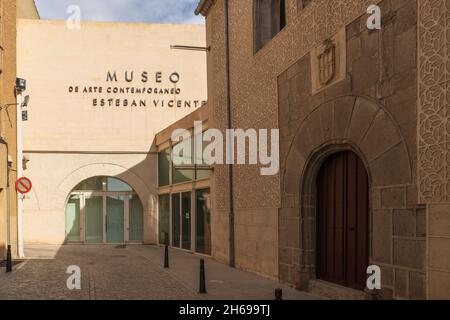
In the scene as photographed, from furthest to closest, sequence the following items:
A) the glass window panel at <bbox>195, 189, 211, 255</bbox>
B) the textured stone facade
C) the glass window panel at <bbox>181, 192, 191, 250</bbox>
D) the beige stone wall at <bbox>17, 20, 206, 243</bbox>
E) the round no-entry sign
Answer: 1. the beige stone wall at <bbox>17, 20, 206, 243</bbox>
2. the glass window panel at <bbox>181, 192, 191, 250</bbox>
3. the glass window panel at <bbox>195, 189, 211, 255</bbox>
4. the round no-entry sign
5. the textured stone facade

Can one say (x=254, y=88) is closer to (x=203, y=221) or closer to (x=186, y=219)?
(x=203, y=221)

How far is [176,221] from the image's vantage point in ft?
74.0

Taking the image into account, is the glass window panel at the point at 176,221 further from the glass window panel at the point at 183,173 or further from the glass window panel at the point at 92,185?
the glass window panel at the point at 92,185

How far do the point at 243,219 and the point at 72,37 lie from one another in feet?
49.3

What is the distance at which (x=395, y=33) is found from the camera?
309 inches

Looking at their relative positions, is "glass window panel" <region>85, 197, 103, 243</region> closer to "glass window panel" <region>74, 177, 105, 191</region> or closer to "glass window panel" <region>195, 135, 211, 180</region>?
"glass window panel" <region>74, 177, 105, 191</region>

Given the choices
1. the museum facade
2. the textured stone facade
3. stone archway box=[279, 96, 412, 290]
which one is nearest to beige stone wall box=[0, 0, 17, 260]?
the museum facade

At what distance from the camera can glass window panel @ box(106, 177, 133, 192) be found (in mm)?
26250

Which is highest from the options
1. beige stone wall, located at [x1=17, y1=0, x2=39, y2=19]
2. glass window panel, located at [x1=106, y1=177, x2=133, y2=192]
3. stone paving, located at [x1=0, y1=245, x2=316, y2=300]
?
beige stone wall, located at [x1=17, y1=0, x2=39, y2=19]

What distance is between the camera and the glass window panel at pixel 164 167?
79.4 ft

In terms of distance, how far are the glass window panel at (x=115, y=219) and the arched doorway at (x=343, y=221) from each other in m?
17.0

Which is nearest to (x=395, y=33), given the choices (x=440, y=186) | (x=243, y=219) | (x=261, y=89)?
(x=440, y=186)

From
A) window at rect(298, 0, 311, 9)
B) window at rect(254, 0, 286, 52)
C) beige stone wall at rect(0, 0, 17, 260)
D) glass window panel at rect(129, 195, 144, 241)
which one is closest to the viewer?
window at rect(298, 0, 311, 9)

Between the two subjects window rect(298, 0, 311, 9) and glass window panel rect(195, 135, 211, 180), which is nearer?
window rect(298, 0, 311, 9)
